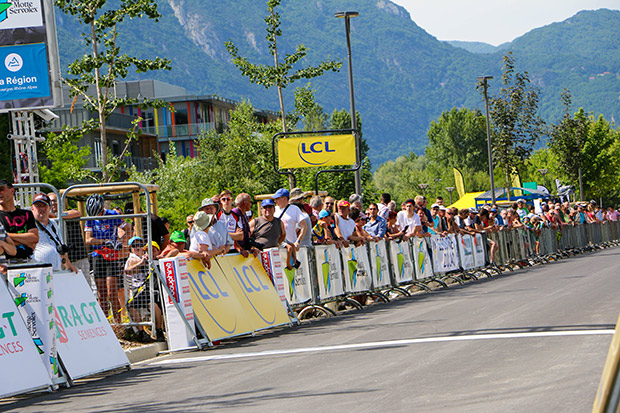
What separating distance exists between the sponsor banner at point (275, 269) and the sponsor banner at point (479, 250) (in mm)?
10649

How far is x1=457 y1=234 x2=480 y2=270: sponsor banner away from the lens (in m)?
22.1

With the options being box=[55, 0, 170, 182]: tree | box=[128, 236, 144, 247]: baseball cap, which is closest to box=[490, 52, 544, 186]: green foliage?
box=[55, 0, 170, 182]: tree

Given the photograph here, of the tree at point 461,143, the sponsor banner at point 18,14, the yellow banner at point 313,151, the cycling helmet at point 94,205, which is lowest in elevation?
the cycling helmet at point 94,205

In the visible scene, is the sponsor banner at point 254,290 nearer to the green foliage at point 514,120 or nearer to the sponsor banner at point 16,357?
the sponsor banner at point 16,357

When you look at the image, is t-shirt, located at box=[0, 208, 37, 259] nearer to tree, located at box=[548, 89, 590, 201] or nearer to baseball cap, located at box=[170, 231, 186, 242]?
baseball cap, located at box=[170, 231, 186, 242]

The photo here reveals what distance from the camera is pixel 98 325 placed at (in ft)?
32.3

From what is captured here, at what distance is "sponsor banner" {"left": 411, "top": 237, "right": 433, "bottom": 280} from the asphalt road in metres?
5.59

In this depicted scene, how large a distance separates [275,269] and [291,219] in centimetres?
145

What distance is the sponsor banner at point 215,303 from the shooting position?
457 inches

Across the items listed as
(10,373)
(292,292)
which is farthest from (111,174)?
(10,373)

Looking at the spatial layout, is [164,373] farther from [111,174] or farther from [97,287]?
[111,174]

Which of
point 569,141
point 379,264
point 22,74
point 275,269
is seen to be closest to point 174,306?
point 275,269

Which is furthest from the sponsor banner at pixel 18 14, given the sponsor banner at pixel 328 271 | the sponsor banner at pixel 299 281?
the sponsor banner at pixel 328 271

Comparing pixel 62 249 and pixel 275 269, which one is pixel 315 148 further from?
pixel 62 249
